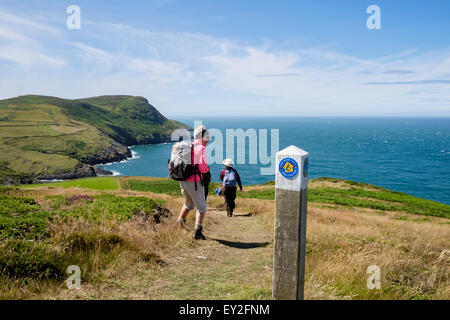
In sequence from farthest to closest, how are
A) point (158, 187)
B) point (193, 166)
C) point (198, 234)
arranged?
point (158, 187) < point (198, 234) < point (193, 166)

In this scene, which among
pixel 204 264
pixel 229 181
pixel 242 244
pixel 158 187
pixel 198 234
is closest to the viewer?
pixel 204 264

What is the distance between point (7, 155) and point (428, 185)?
540 ft

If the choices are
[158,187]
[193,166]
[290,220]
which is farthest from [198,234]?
[158,187]

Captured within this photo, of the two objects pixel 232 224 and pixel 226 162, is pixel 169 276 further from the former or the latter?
pixel 226 162

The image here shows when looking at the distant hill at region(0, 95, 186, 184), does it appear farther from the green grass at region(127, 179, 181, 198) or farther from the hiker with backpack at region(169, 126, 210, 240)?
the hiker with backpack at region(169, 126, 210, 240)

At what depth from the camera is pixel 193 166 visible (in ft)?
21.6

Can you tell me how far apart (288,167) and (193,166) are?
372 centimetres

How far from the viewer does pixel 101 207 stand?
782cm

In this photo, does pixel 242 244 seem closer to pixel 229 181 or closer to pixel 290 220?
pixel 290 220

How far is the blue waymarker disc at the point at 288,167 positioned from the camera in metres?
3.12

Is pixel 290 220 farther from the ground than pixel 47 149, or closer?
farther from the ground

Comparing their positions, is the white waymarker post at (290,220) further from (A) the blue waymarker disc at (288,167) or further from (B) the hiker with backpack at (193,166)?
(B) the hiker with backpack at (193,166)

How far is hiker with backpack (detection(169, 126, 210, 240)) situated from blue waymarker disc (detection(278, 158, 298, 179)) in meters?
3.61
